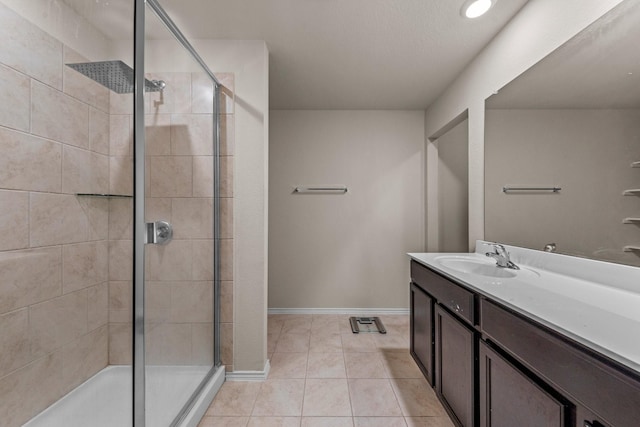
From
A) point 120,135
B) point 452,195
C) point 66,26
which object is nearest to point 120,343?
point 120,135

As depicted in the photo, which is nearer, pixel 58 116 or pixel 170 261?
pixel 58 116

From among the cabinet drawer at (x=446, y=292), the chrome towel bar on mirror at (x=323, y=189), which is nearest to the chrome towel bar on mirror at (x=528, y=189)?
the cabinet drawer at (x=446, y=292)

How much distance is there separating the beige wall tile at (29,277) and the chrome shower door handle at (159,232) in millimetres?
312

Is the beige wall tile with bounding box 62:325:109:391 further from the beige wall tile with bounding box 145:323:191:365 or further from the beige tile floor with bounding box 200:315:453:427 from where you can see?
the beige tile floor with bounding box 200:315:453:427

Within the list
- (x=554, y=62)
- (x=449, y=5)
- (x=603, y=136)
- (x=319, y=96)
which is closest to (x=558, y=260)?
(x=603, y=136)

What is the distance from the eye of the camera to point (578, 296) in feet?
3.33

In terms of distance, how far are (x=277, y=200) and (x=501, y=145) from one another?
218 centimetres

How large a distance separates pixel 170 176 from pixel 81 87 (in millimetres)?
506

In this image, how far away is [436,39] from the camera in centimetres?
184

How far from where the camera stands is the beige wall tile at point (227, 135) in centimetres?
188

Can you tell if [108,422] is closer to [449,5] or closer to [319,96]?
[449,5]

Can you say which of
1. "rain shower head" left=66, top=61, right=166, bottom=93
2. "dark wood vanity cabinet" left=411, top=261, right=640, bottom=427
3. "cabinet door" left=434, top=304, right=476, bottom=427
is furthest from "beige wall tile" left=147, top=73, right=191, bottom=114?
"cabinet door" left=434, top=304, right=476, bottom=427

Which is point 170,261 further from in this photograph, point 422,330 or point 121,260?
point 422,330

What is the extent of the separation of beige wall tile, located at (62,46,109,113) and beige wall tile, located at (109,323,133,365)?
855mm
